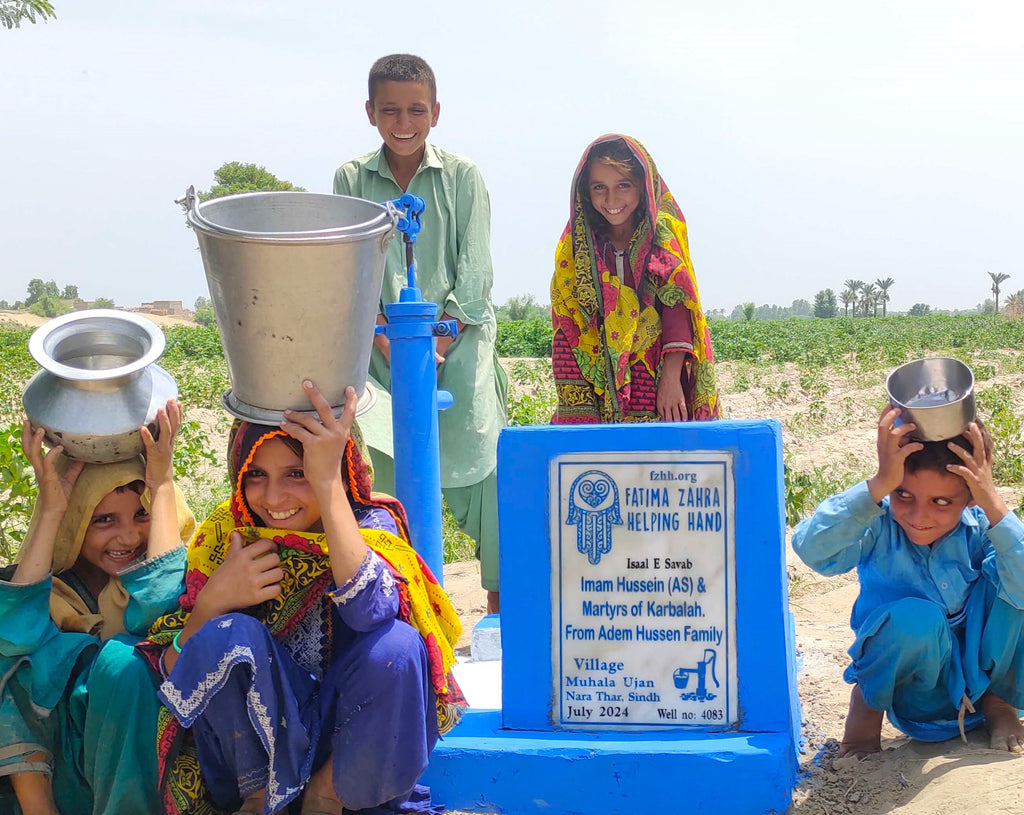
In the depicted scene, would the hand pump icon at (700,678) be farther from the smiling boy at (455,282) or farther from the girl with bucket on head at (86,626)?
the smiling boy at (455,282)

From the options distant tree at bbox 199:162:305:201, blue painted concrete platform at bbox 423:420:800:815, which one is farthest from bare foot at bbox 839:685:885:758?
distant tree at bbox 199:162:305:201

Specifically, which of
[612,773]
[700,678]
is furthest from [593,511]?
[612,773]

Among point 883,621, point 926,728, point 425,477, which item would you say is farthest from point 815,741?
point 425,477

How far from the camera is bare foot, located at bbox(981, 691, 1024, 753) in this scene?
2.43m

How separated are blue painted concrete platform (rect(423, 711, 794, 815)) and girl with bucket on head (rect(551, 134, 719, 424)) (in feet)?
4.83

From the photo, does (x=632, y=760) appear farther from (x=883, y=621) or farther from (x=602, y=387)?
(x=602, y=387)

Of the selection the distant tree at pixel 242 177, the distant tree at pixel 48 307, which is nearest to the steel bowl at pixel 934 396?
the distant tree at pixel 242 177

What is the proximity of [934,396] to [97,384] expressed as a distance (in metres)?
1.94

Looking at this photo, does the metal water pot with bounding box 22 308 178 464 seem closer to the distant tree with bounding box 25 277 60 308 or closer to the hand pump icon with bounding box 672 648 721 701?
the hand pump icon with bounding box 672 648 721 701

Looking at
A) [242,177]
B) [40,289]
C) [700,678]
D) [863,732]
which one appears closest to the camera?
[700,678]

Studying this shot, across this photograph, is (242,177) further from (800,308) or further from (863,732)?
(800,308)

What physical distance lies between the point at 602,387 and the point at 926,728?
1.61 m

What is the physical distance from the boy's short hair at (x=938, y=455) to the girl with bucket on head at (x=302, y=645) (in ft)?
3.74

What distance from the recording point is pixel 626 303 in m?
3.66
